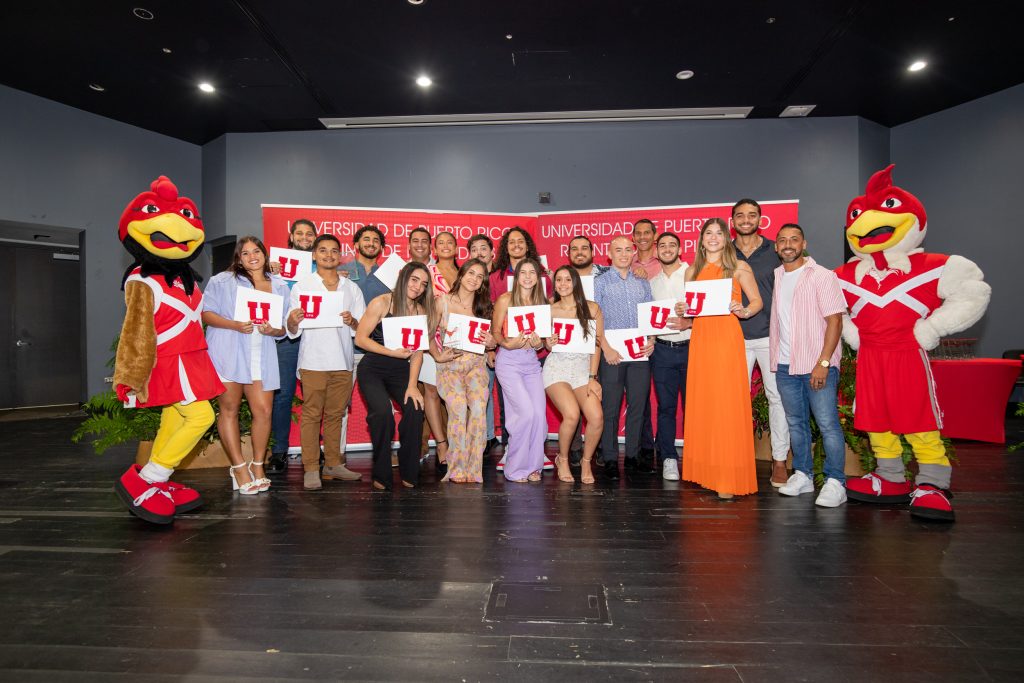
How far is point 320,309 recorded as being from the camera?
4387mm

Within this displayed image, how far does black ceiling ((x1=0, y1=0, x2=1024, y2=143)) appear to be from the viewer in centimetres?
550

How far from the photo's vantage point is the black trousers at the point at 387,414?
427 centimetres

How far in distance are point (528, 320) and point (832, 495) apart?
2.33 meters

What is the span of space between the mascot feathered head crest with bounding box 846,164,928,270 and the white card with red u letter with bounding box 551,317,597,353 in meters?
1.89

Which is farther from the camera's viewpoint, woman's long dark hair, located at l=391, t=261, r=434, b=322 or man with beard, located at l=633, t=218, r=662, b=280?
man with beard, located at l=633, t=218, r=662, b=280

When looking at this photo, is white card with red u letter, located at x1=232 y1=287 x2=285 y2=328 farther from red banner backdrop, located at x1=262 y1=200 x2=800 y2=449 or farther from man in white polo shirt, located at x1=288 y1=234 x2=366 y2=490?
red banner backdrop, located at x1=262 y1=200 x2=800 y2=449

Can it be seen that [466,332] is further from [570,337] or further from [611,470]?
[611,470]

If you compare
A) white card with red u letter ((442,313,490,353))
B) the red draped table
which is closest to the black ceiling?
white card with red u letter ((442,313,490,353))

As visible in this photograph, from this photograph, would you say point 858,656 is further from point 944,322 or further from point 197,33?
point 197,33

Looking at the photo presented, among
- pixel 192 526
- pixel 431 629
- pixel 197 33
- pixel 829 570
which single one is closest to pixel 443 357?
pixel 192 526

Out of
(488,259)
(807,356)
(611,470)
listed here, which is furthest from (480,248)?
(807,356)

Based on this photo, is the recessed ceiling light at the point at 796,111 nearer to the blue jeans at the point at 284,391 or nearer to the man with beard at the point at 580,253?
the man with beard at the point at 580,253

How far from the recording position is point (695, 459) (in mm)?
4051

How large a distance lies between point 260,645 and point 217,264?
8.17m
